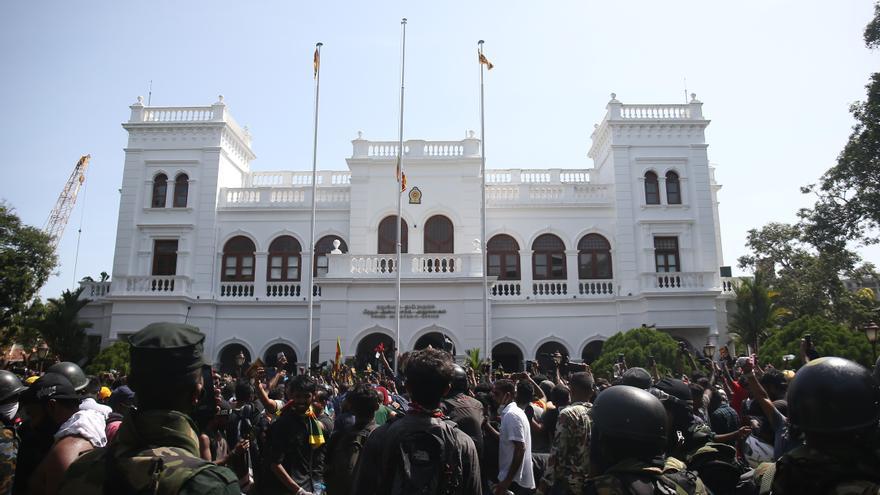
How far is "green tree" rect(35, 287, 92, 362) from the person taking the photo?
21422 mm

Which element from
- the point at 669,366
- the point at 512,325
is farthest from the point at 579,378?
the point at 512,325

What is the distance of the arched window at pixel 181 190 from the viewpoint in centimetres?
2417

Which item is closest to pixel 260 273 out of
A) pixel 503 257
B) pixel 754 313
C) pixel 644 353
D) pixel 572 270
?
pixel 503 257

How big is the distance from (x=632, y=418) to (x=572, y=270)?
2139 centimetres

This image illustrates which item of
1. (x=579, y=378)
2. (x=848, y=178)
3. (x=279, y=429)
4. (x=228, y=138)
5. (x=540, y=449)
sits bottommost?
(x=540, y=449)

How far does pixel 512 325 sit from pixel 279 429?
1799 cm

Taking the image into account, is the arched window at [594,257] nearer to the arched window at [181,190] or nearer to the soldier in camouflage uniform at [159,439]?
the arched window at [181,190]

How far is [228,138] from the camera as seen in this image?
989 inches

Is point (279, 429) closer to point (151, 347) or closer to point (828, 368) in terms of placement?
point (151, 347)

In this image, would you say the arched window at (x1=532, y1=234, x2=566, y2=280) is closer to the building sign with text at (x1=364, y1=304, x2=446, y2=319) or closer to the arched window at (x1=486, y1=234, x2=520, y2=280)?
the arched window at (x1=486, y1=234, x2=520, y2=280)

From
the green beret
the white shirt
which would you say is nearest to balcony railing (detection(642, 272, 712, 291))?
the white shirt

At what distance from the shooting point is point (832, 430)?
234 centimetres

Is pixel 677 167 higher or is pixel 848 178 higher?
pixel 677 167

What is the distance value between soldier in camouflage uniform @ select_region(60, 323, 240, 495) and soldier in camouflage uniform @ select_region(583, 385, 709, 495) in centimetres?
146
